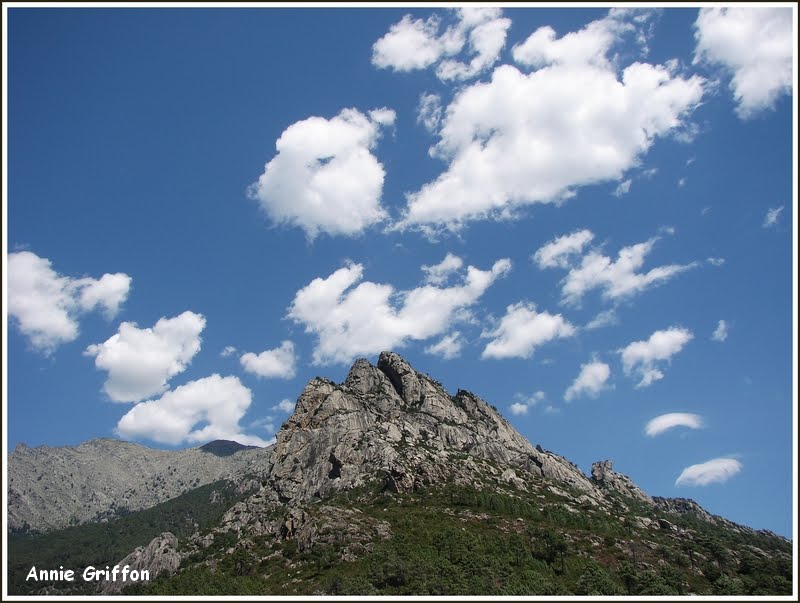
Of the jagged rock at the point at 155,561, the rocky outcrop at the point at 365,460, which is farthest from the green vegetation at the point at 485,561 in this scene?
the rocky outcrop at the point at 365,460

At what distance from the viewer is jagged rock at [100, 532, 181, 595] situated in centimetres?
12719

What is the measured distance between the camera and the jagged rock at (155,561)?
127188 millimetres

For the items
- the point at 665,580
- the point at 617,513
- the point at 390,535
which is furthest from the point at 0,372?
the point at 617,513

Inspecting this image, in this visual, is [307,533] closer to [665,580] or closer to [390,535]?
[390,535]

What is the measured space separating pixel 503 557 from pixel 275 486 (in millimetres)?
102104

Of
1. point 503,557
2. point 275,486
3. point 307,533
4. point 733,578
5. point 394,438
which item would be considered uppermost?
point 394,438

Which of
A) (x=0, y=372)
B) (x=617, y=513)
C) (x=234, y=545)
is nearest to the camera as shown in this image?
(x=0, y=372)

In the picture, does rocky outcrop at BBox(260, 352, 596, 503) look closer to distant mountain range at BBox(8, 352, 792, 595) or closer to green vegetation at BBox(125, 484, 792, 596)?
distant mountain range at BBox(8, 352, 792, 595)

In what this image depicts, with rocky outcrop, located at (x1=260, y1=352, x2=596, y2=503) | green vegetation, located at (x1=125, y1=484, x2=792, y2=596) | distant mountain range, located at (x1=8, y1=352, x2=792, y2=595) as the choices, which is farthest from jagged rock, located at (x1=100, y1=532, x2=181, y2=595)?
rocky outcrop, located at (x1=260, y1=352, x2=596, y2=503)

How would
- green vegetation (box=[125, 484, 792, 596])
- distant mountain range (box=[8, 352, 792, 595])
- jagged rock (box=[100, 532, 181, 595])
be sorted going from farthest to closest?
jagged rock (box=[100, 532, 181, 595]), distant mountain range (box=[8, 352, 792, 595]), green vegetation (box=[125, 484, 792, 596])

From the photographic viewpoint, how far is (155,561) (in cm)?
13038

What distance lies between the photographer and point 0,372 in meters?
32.6

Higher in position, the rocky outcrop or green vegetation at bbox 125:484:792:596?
the rocky outcrop

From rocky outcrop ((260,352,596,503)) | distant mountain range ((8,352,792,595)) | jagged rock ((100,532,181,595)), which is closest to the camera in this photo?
distant mountain range ((8,352,792,595))
